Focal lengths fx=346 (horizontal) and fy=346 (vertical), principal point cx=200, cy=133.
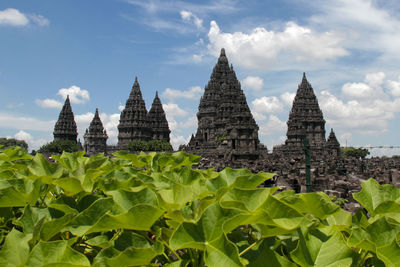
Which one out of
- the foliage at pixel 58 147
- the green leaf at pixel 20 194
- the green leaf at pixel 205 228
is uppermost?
the foliage at pixel 58 147

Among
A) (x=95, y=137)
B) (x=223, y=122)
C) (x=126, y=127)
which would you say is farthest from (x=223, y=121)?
(x=95, y=137)

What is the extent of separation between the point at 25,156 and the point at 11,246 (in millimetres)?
2229

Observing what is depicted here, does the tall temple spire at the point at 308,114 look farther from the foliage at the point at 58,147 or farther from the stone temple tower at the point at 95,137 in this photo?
the foliage at the point at 58,147

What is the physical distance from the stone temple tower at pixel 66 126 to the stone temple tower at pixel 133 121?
845 cm

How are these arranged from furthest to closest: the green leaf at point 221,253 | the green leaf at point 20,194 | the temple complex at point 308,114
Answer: the temple complex at point 308,114
the green leaf at point 20,194
the green leaf at point 221,253

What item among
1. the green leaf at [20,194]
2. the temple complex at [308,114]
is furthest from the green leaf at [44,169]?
the temple complex at [308,114]

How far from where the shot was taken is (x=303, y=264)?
43.2 inches

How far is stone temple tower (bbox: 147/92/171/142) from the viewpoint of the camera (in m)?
61.7

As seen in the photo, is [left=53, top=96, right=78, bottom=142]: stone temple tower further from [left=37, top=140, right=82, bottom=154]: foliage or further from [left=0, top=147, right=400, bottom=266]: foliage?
[left=0, top=147, right=400, bottom=266]: foliage

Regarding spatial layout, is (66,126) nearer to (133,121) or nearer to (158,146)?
(133,121)

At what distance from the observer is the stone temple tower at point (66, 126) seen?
59.4 metres

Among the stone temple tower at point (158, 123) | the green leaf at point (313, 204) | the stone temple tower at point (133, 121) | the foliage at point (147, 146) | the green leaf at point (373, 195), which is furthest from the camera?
the stone temple tower at point (158, 123)

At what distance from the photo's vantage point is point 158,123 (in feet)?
204

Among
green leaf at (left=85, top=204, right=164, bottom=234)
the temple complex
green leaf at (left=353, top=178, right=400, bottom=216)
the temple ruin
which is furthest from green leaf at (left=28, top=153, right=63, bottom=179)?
the temple ruin
